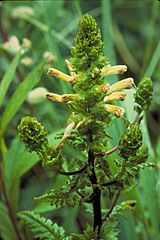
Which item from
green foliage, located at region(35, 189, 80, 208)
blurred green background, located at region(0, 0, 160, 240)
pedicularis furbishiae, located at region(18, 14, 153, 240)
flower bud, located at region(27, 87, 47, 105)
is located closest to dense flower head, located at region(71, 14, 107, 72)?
pedicularis furbishiae, located at region(18, 14, 153, 240)

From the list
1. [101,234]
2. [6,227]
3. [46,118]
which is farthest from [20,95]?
[46,118]

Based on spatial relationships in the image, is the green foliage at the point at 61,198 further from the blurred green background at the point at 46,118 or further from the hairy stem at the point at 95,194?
the blurred green background at the point at 46,118

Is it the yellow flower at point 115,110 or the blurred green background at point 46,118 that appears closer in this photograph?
the yellow flower at point 115,110

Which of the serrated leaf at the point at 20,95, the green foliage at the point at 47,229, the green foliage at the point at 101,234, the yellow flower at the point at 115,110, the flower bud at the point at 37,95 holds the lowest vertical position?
the green foliage at the point at 101,234

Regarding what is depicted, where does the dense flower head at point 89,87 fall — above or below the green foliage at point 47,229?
above

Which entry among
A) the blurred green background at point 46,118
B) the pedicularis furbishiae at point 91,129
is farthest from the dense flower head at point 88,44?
the blurred green background at point 46,118

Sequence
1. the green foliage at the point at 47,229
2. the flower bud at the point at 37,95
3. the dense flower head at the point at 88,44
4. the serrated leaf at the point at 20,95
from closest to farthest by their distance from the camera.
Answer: the dense flower head at the point at 88,44 < the green foliage at the point at 47,229 < the serrated leaf at the point at 20,95 < the flower bud at the point at 37,95

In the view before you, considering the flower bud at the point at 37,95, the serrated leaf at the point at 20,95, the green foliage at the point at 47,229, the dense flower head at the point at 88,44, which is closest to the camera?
the dense flower head at the point at 88,44

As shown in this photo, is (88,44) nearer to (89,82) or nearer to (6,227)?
(89,82)
